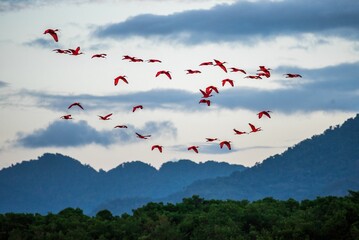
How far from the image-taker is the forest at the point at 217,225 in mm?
73500

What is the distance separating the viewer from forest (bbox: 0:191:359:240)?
7350cm

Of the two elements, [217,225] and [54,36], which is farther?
[217,225]

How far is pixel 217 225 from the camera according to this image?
3009 inches

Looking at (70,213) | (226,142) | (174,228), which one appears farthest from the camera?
(70,213)

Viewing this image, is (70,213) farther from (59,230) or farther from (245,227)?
(245,227)

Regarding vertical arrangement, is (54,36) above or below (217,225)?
above

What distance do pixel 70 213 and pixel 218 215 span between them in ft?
74.9

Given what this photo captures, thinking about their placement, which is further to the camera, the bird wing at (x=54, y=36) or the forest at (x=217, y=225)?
the forest at (x=217, y=225)

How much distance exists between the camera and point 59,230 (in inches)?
3216

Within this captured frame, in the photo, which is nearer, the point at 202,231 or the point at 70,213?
the point at 202,231

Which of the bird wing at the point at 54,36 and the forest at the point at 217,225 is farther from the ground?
the bird wing at the point at 54,36

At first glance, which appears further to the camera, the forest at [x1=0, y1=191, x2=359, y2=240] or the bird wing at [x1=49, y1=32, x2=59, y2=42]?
the forest at [x1=0, y1=191, x2=359, y2=240]

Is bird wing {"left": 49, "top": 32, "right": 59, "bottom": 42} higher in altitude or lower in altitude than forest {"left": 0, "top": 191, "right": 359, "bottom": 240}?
higher

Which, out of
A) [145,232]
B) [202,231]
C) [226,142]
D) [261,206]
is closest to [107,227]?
[145,232]
